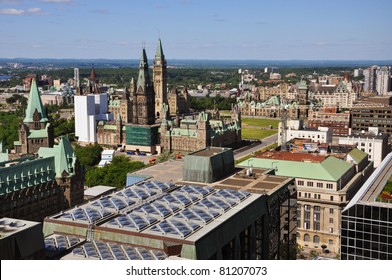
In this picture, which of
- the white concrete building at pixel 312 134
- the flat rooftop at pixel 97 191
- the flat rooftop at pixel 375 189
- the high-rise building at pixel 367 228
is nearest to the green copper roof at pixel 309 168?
the flat rooftop at pixel 375 189

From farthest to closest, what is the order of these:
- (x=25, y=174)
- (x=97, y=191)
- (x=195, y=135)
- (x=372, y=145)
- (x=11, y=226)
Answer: (x=195, y=135) < (x=372, y=145) < (x=97, y=191) < (x=25, y=174) < (x=11, y=226)

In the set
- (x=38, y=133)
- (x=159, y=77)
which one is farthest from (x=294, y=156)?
(x=159, y=77)

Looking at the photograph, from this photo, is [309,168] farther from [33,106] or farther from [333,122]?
[333,122]

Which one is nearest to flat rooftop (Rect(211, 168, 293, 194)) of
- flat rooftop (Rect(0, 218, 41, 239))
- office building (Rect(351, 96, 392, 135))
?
flat rooftop (Rect(0, 218, 41, 239))

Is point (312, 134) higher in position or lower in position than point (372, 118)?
lower

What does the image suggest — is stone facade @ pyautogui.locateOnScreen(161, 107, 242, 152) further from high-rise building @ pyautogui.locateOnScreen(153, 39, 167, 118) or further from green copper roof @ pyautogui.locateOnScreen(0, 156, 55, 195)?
green copper roof @ pyautogui.locateOnScreen(0, 156, 55, 195)
